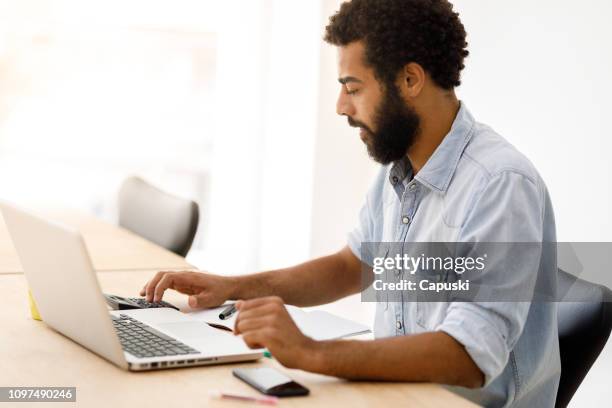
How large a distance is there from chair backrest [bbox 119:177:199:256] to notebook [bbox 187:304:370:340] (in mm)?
696

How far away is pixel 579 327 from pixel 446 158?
39 cm

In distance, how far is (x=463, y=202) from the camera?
4.99ft

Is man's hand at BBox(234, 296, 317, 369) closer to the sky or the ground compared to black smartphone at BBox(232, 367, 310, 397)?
closer to the sky

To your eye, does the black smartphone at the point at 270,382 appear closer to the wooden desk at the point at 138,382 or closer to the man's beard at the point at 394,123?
the wooden desk at the point at 138,382

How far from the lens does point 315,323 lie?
1602mm

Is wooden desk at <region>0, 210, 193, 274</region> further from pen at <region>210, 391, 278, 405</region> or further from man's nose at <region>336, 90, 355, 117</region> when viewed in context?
pen at <region>210, 391, 278, 405</region>

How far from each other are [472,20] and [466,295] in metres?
1.95

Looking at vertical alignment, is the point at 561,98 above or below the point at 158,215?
above

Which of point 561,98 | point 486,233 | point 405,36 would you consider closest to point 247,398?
point 486,233

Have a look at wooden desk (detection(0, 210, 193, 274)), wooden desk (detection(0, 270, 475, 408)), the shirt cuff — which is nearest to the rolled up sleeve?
the shirt cuff

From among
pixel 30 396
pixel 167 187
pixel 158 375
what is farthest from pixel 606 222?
pixel 167 187

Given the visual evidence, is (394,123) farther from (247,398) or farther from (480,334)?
(247,398)

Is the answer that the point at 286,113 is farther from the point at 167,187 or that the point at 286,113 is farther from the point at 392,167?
the point at 392,167

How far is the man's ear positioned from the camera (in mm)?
1629
